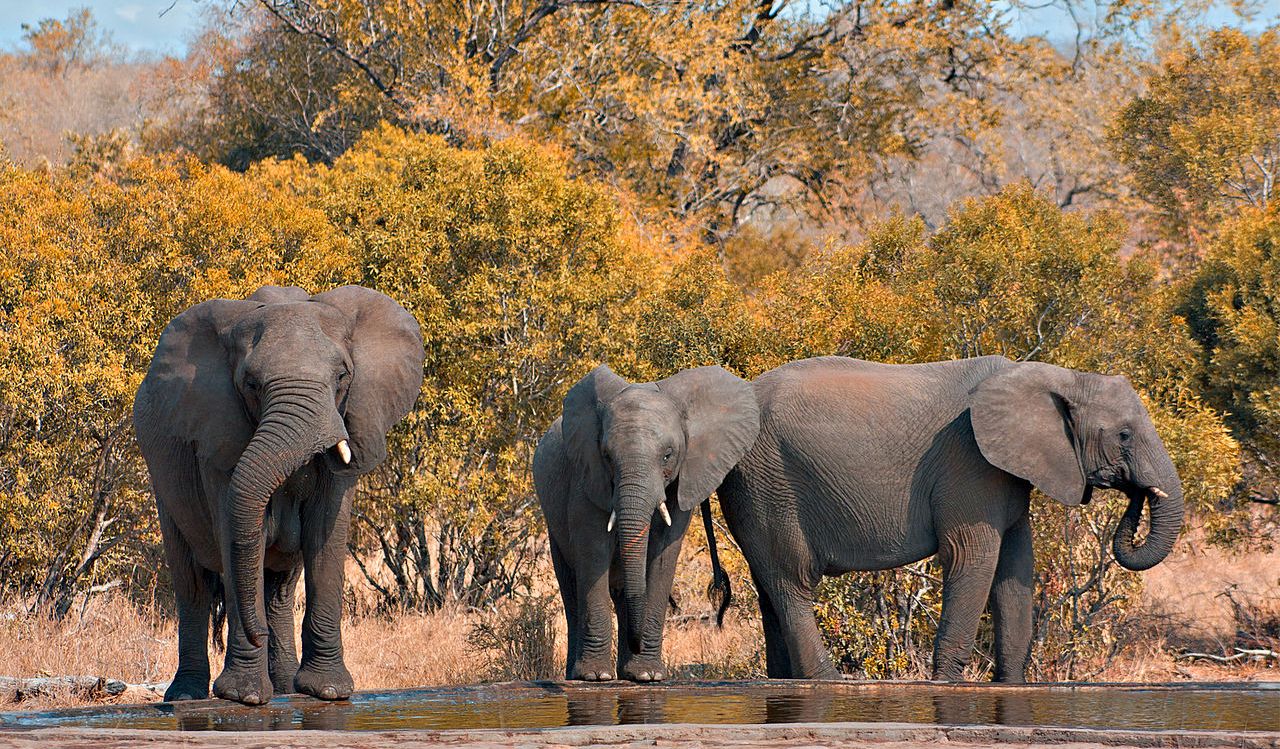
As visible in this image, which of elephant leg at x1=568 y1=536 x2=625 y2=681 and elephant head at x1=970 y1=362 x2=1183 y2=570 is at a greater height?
elephant head at x1=970 y1=362 x2=1183 y2=570

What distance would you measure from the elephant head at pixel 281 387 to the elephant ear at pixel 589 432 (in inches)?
71.1

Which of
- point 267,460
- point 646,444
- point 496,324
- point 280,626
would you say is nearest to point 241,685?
point 267,460

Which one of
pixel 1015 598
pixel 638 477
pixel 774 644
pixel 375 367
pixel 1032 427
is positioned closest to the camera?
pixel 375 367

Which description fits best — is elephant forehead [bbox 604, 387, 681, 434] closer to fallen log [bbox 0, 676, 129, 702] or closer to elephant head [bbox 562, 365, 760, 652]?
elephant head [bbox 562, 365, 760, 652]

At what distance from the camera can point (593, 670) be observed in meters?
10.6

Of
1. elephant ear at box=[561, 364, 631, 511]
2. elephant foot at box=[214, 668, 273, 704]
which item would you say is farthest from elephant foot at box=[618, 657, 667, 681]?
elephant foot at box=[214, 668, 273, 704]

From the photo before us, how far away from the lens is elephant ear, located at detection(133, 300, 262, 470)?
848 cm

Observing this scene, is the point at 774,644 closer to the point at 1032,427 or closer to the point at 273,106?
the point at 1032,427

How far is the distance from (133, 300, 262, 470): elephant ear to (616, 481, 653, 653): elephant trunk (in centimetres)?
256

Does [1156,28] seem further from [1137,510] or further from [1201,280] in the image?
[1137,510]

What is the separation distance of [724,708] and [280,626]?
269 centimetres

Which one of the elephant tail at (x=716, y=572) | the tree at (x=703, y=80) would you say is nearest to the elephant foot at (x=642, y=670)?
the elephant tail at (x=716, y=572)

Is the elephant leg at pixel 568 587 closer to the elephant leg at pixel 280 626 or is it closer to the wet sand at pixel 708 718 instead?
the wet sand at pixel 708 718

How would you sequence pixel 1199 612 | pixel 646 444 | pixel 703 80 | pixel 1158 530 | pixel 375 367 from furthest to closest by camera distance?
pixel 703 80 < pixel 1199 612 < pixel 1158 530 < pixel 646 444 < pixel 375 367
